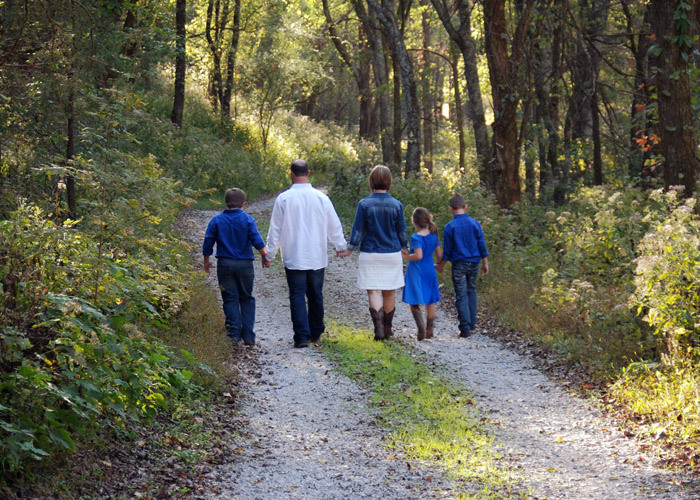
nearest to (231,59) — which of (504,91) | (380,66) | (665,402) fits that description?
(380,66)

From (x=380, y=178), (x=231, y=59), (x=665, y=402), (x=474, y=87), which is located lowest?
(x=665, y=402)

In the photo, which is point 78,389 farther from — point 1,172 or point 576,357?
point 576,357

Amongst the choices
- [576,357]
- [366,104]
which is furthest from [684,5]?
[366,104]

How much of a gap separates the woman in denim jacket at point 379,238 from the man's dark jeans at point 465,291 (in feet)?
3.75

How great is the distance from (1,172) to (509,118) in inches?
422

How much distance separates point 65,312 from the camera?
4.54 meters

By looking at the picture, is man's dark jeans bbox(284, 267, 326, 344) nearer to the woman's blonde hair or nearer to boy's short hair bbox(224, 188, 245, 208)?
boy's short hair bbox(224, 188, 245, 208)

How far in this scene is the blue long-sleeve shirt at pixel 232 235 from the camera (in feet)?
29.7

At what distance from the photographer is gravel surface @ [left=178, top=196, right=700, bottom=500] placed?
17.7ft

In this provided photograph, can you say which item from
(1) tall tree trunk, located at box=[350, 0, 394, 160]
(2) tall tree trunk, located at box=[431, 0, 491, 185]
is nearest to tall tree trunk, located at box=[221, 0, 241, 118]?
(1) tall tree trunk, located at box=[350, 0, 394, 160]

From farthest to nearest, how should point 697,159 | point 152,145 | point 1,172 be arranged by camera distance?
point 152,145
point 697,159
point 1,172

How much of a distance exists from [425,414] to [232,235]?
3537 mm

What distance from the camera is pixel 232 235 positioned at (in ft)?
29.7

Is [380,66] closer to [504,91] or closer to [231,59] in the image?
[231,59]
